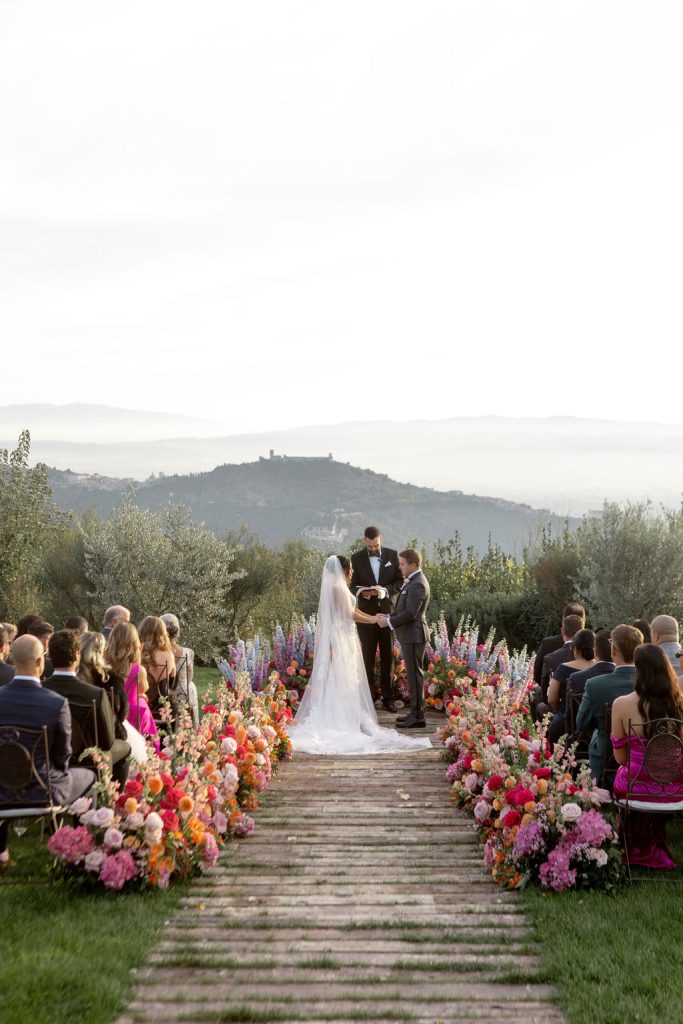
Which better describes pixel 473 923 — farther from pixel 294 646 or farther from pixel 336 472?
pixel 336 472

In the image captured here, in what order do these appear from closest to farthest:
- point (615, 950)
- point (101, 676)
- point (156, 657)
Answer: point (615, 950), point (101, 676), point (156, 657)

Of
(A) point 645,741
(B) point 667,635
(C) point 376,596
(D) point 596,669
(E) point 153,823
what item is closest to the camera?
(E) point 153,823

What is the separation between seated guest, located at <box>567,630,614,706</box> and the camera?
797 centimetres

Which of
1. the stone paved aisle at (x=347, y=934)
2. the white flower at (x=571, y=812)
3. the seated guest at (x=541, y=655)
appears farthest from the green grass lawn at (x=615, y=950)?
the seated guest at (x=541, y=655)

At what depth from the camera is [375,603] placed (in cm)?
1365

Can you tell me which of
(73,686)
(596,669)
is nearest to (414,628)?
(596,669)

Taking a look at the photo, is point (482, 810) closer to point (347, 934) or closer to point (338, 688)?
point (347, 934)

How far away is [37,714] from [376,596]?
24.7 feet

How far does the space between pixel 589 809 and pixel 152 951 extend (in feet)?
9.71

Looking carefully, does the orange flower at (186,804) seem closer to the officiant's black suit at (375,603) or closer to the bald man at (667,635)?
the bald man at (667,635)

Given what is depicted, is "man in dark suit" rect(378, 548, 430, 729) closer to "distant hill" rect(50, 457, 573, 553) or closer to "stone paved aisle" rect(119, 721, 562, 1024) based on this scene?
"stone paved aisle" rect(119, 721, 562, 1024)

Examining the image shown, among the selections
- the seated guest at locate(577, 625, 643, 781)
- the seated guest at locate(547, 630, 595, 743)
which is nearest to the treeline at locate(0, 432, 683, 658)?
the seated guest at locate(547, 630, 595, 743)

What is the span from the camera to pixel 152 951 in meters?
5.26

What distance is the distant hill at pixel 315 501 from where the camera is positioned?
3506 inches
